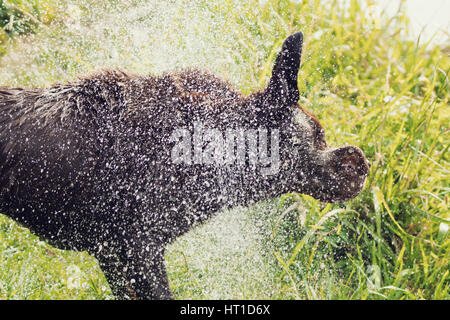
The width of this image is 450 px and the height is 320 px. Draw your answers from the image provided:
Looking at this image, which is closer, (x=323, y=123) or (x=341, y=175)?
(x=341, y=175)

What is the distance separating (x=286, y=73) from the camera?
2.60m

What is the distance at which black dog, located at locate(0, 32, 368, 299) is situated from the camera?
8.50 feet

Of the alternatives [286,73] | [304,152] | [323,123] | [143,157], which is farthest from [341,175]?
[143,157]

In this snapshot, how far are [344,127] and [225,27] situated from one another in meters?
A: 1.75

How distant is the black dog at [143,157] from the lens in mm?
2590

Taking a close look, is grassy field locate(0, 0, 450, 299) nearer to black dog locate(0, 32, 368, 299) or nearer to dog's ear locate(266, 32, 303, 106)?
black dog locate(0, 32, 368, 299)

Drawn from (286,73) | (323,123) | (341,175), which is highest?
(286,73)

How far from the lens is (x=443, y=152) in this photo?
355cm
